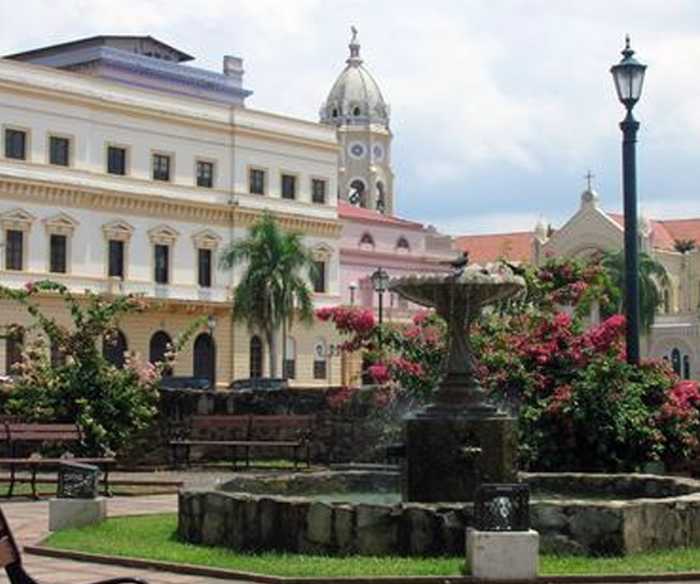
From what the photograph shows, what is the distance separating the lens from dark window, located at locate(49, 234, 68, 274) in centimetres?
5019

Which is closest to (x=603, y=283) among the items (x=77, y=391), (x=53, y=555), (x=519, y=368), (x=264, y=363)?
(x=519, y=368)

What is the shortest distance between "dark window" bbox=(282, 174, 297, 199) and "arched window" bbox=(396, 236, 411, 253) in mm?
11090

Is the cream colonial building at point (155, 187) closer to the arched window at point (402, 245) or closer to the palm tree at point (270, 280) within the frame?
the palm tree at point (270, 280)

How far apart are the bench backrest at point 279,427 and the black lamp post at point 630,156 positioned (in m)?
9.56

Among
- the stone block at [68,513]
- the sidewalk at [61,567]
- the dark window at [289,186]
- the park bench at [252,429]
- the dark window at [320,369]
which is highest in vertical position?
the dark window at [289,186]

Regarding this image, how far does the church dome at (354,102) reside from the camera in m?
85.6

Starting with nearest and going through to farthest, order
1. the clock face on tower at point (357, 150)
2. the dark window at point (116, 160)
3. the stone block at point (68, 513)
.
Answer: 1. the stone block at point (68, 513)
2. the dark window at point (116, 160)
3. the clock face on tower at point (357, 150)

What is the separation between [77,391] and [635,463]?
355 inches

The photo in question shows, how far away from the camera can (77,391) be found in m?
22.3

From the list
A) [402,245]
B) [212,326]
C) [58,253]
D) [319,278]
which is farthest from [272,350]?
[402,245]

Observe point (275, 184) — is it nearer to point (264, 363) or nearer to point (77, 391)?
point (264, 363)

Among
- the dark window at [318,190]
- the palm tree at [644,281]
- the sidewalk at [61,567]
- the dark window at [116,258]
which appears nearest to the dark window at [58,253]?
the dark window at [116,258]

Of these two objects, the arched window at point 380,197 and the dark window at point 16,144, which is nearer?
the dark window at point 16,144

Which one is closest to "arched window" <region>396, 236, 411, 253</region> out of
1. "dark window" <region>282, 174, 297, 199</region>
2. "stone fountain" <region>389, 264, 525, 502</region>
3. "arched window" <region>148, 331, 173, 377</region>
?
"dark window" <region>282, 174, 297, 199</region>
